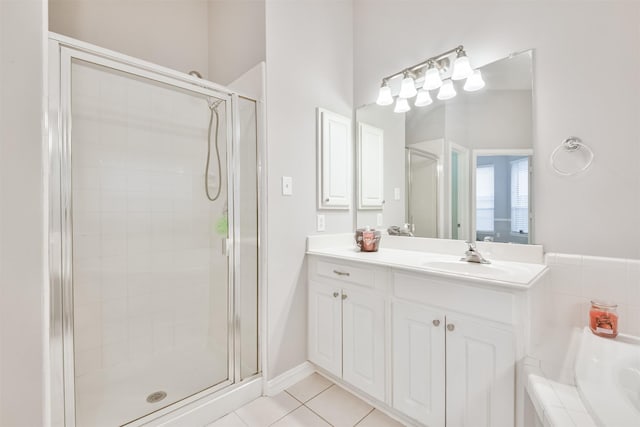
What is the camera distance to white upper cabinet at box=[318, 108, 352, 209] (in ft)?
6.45

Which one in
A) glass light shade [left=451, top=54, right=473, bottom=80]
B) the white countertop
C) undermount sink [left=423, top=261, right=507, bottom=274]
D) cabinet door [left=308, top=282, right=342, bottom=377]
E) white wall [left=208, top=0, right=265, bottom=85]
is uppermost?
white wall [left=208, top=0, right=265, bottom=85]

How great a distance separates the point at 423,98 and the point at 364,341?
5.24ft

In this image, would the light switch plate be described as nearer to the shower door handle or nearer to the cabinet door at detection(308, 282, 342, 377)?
the shower door handle

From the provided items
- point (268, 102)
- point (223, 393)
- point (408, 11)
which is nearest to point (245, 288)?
point (223, 393)

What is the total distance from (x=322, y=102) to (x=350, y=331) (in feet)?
5.19

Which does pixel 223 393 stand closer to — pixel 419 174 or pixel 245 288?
pixel 245 288

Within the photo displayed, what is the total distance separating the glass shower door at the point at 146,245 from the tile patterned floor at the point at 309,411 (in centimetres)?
26

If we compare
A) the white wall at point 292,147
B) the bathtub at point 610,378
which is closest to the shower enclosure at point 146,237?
the white wall at point 292,147

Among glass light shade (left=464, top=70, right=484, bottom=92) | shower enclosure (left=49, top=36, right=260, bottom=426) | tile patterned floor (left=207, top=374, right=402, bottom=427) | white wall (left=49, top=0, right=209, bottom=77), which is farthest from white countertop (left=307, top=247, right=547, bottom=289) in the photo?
white wall (left=49, top=0, right=209, bottom=77)

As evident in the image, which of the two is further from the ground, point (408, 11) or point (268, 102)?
point (408, 11)

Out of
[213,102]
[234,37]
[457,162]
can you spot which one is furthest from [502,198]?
[234,37]

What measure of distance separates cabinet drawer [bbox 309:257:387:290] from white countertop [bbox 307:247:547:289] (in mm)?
48

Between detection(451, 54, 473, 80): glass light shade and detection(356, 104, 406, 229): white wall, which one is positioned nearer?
detection(451, 54, 473, 80): glass light shade

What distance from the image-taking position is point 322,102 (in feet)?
6.60
